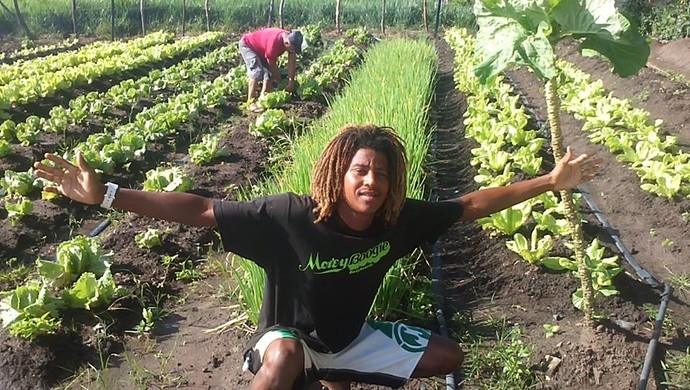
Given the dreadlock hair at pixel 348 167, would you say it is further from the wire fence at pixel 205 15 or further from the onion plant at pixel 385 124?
the wire fence at pixel 205 15

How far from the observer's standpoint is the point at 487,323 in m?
2.85

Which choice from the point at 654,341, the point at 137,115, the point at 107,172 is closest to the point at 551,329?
the point at 654,341

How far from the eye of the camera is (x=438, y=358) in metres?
2.26

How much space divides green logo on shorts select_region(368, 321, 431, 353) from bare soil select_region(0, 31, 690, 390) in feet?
1.00

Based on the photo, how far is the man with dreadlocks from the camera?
194 centimetres

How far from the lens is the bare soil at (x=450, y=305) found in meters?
2.57

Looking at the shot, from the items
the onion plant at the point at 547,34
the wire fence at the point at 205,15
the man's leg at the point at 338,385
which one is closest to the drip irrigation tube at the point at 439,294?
the man's leg at the point at 338,385

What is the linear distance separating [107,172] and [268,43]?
3.05 meters

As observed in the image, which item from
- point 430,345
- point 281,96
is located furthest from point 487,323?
point 281,96

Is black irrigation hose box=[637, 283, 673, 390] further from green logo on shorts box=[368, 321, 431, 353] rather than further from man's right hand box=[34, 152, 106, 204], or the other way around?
man's right hand box=[34, 152, 106, 204]

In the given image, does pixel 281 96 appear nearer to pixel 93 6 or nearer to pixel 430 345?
pixel 430 345

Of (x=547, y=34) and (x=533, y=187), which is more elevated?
(x=547, y=34)

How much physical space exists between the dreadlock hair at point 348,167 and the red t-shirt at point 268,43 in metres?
5.59

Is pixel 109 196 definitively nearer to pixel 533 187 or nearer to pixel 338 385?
pixel 338 385
